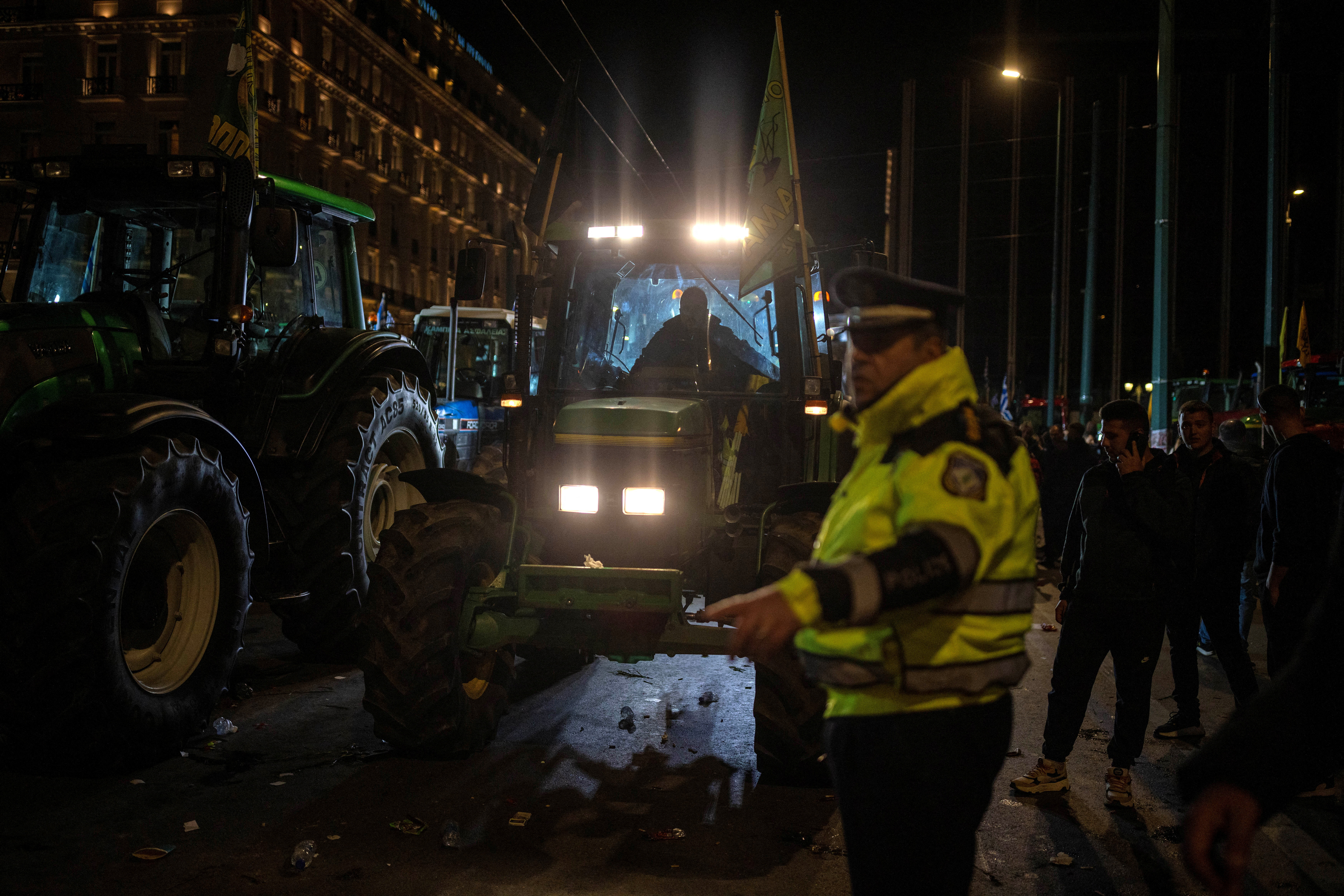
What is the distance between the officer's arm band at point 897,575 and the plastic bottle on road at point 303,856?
2814mm

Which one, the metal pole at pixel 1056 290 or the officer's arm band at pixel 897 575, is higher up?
the metal pole at pixel 1056 290

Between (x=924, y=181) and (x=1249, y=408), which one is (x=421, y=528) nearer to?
(x=1249, y=408)

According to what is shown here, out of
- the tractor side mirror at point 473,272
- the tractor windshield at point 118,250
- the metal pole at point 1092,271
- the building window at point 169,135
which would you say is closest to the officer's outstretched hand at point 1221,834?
the tractor side mirror at point 473,272

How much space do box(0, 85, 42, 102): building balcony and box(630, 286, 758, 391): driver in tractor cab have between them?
48427 mm

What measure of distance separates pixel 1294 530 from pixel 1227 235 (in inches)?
1301

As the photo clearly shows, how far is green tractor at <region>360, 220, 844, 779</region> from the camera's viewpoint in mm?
4703

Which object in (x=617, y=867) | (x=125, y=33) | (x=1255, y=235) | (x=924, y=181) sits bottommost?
(x=617, y=867)

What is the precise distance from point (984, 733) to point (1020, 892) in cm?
208

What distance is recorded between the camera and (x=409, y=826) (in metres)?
4.24

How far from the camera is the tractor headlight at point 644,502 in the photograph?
520 centimetres

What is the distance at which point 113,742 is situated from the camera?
14.6 ft

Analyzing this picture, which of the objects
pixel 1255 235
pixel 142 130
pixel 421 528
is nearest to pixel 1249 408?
pixel 421 528

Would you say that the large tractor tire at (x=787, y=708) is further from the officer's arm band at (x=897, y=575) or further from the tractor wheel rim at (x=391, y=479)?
the tractor wheel rim at (x=391, y=479)

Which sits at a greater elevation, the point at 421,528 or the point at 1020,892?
the point at 421,528
